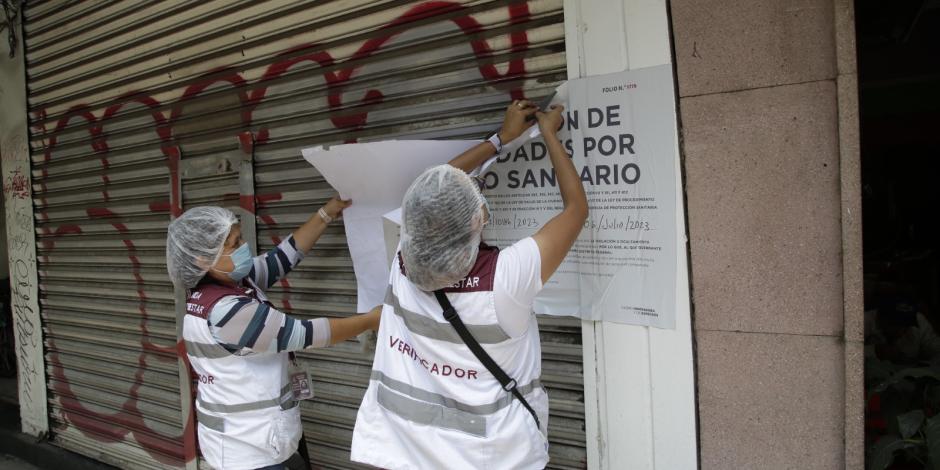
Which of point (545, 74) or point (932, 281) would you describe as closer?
point (545, 74)

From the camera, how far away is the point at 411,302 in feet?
6.48

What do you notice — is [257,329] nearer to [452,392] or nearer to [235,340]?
[235,340]

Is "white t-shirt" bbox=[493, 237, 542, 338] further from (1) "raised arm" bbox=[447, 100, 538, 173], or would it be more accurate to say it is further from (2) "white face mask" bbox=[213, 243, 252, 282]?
(2) "white face mask" bbox=[213, 243, 252, 282]

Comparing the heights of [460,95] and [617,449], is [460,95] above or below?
above

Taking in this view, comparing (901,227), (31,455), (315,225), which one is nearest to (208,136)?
(315,225)

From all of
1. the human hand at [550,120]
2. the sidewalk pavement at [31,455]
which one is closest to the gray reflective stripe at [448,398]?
the human hand at [550,120]

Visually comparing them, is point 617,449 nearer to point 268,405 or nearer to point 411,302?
point 411,302

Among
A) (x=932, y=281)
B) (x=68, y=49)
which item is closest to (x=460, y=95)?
(x=68, y=49)

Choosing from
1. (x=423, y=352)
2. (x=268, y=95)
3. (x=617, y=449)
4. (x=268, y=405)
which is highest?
(x=268, y=95)

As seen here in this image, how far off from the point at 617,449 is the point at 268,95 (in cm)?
272

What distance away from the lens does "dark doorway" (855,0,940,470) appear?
2.43 meters

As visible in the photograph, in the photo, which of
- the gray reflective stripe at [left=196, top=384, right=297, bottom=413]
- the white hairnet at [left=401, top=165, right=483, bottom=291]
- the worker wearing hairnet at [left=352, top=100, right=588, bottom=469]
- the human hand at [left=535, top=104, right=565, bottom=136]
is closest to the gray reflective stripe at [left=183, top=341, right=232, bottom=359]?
the gray reflective stripe at [left=196, top=384, right=297, bottom=413]

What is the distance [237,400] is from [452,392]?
3.25 ft

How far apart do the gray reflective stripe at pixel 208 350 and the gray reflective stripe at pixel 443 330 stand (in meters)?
0.78
